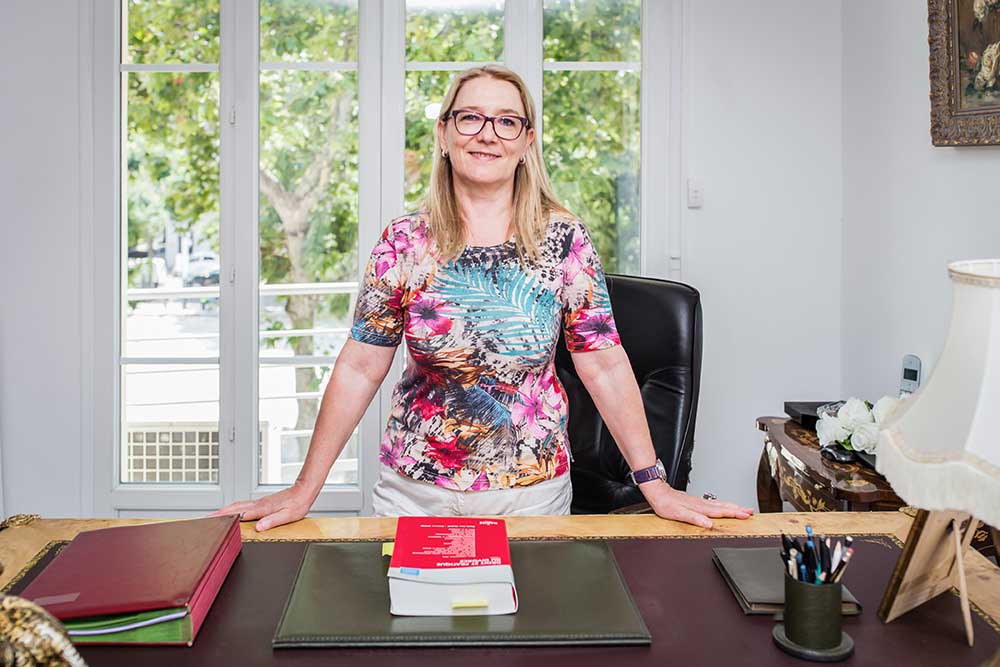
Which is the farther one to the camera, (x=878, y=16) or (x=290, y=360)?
(x=290, y=360)

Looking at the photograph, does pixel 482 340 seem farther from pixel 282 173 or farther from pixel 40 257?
pixel 40 257

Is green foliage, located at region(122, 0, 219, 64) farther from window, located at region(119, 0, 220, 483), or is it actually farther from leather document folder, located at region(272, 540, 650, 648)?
leather document folder, located at region(272, 540, 650, 648)

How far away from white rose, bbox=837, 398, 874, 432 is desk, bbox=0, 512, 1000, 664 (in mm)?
562

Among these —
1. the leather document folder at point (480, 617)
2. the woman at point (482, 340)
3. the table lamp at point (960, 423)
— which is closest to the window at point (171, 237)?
the woman at point (482, 340)

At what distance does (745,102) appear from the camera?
3.18 metres

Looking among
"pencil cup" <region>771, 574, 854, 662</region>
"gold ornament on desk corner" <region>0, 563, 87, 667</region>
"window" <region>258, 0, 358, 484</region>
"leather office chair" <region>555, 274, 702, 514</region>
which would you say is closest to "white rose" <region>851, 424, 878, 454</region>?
"leather office chair" <region>555, 274, 702, 514</region>

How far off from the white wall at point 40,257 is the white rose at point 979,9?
8.73ft

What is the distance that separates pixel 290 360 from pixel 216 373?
10.2 inches

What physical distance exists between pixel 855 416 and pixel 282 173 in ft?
6.71

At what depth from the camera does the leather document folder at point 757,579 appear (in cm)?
113

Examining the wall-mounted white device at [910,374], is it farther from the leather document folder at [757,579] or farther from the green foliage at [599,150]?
the leather document folder at [757,579]

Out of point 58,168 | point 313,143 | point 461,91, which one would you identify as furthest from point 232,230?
point 461,91

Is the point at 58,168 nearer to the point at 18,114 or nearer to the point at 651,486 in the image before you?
the point at 18,114

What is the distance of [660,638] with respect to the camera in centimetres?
107
